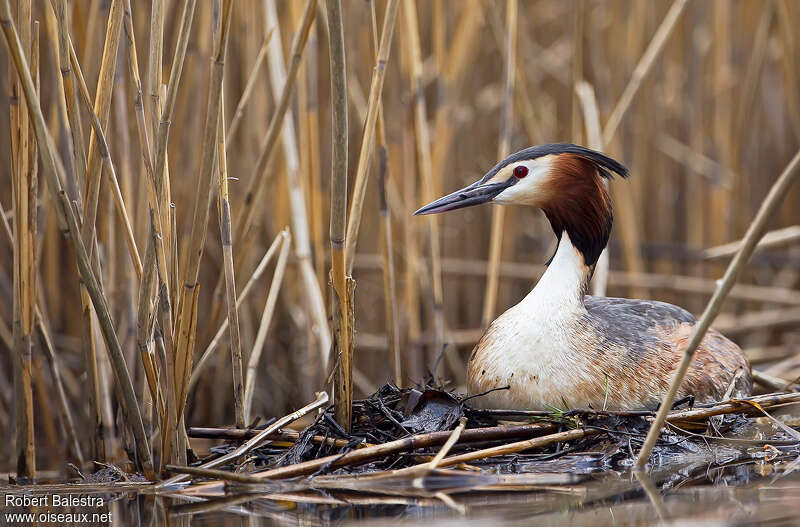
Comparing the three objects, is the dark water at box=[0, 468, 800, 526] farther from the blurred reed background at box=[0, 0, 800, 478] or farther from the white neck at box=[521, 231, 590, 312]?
the white neck at box=[521, 231, 590, 312]

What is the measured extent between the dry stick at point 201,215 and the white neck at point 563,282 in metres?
1.34

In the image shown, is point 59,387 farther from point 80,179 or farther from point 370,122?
point 370,122

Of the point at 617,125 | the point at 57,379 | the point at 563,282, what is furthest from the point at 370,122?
the point at 617,125

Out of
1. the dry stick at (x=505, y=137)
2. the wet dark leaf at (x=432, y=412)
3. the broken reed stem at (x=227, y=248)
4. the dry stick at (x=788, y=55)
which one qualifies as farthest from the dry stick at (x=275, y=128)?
the dry stick at (x=788, y=55)

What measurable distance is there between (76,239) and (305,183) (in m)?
1.88

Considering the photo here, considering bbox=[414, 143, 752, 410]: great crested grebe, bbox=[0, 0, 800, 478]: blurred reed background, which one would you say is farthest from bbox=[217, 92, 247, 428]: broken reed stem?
bbox=[414, 143, 752, 410]: great crested grebe

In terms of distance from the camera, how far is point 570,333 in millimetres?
3586

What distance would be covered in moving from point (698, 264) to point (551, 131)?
1337mm

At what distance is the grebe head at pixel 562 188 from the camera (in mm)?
Answer: 3693

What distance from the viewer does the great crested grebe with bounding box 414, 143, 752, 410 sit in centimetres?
351

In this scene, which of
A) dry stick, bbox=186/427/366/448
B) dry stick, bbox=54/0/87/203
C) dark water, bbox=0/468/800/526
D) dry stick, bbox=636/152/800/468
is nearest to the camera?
dry stick, bbox=636/152/800/468

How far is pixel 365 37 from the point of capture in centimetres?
577

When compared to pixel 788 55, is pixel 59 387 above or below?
below

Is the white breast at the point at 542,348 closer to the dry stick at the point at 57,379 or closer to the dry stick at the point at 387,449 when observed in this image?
the dry stick at the point at 387,449
